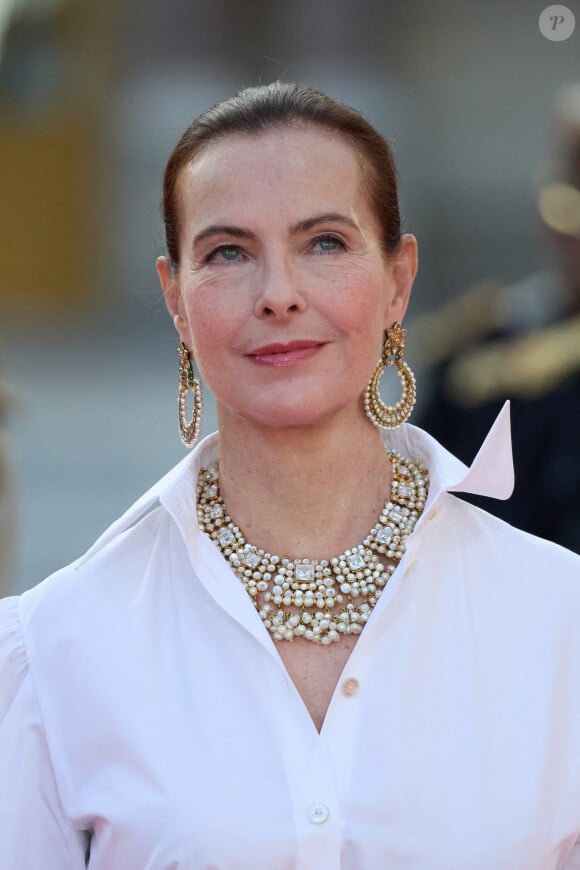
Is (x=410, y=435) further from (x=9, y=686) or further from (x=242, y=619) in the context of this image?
(x=9, y=686)

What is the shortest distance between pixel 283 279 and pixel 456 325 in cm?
181

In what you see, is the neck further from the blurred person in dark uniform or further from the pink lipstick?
the blurred person in dark uniform

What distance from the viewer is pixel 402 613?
1.95 meters

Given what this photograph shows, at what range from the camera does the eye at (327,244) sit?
2000mm

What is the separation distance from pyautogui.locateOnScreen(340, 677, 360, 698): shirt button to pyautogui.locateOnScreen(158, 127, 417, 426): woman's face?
37 centimetres

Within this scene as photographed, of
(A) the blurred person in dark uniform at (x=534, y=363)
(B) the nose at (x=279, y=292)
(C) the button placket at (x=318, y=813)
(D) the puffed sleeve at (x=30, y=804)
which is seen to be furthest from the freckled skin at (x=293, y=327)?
(A) the blurred person in dark uniform at (x=534, y=363)

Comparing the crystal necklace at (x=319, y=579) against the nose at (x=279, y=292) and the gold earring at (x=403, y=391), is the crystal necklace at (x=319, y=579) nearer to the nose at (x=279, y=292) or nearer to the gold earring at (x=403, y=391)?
the gold earring at (x=403, y=391)

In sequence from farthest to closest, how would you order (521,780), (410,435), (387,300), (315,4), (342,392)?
(315,4) < (410,435) < (387,300) < (342,392) < (521,780)

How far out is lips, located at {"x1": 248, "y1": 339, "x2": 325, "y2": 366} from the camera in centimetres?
194

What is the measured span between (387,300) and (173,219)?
1.20 ft

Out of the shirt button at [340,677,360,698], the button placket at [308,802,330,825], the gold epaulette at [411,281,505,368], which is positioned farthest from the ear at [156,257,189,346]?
the gold epaulette at [411,281,505,368]

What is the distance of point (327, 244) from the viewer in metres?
2.01

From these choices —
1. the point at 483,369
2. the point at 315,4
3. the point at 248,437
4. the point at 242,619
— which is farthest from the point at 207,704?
the point at 315,4

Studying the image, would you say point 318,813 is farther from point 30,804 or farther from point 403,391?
point 403,391
